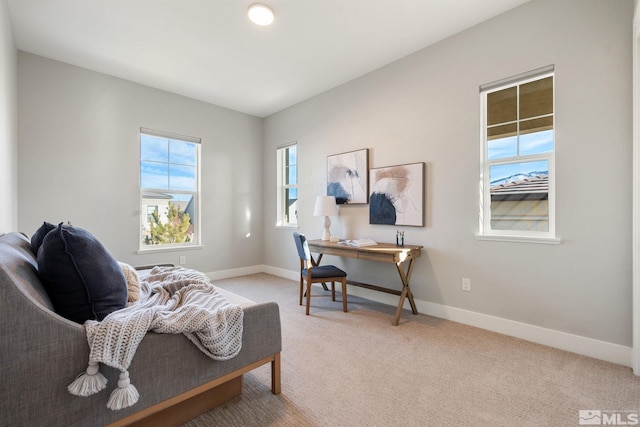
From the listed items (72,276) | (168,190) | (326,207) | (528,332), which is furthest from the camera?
(168,190)

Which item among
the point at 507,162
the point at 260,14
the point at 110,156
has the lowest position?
the point at 507,162

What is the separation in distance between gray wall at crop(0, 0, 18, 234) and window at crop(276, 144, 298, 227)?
311cm

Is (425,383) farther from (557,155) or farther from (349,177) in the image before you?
(349,177)

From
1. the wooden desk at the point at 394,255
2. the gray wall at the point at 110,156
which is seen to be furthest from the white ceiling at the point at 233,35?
the wooden desk at the point at 394,255

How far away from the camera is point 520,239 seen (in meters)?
2.42

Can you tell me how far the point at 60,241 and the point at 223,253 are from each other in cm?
357

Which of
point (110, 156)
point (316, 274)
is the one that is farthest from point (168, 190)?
point (316, 274)

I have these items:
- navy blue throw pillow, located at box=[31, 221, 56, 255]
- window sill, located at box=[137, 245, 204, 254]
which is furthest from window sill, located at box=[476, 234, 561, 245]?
window sill, located at box=[137, 245, 204, 254]

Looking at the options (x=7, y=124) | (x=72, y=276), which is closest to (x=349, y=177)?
(x=72, y=276)

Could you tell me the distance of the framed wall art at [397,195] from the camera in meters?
3.04

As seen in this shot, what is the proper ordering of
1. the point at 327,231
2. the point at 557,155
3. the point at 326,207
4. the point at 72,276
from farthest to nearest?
the point at 327,231, the point at 326,207, the point at 557,155, the point at 72,276

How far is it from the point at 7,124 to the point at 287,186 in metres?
3.22

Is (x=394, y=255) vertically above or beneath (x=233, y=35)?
beneath

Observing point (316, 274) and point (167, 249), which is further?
point (167, 249)
